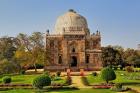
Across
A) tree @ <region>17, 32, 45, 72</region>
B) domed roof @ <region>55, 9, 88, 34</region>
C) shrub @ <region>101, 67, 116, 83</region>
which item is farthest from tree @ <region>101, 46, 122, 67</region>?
shrub @ <region>101, 67, 116, 83</region>

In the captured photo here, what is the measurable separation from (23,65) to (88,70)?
1110 centimetres

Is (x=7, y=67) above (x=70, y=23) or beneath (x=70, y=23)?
beneath

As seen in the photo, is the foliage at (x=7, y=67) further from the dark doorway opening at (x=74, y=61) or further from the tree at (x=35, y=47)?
the dark doorway opening at (x=74, y=61)

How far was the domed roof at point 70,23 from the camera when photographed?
204ft

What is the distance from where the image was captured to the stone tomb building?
188ft

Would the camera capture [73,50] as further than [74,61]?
No

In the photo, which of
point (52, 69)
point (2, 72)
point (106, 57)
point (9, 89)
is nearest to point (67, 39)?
point (52, 69)

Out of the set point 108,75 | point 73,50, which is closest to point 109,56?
point 73,50

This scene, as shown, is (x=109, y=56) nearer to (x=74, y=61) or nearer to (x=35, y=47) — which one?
(x=74, y=61)

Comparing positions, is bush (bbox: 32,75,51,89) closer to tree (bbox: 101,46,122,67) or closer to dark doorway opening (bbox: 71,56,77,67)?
dark doorway opening (bbox: 71,56,77,67)

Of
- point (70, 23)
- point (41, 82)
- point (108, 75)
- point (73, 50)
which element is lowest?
point (41, 82)

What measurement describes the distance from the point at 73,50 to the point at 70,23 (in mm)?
6552

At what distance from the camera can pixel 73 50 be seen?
58906 mm

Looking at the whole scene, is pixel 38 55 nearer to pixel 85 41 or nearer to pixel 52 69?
pixel 52 69
